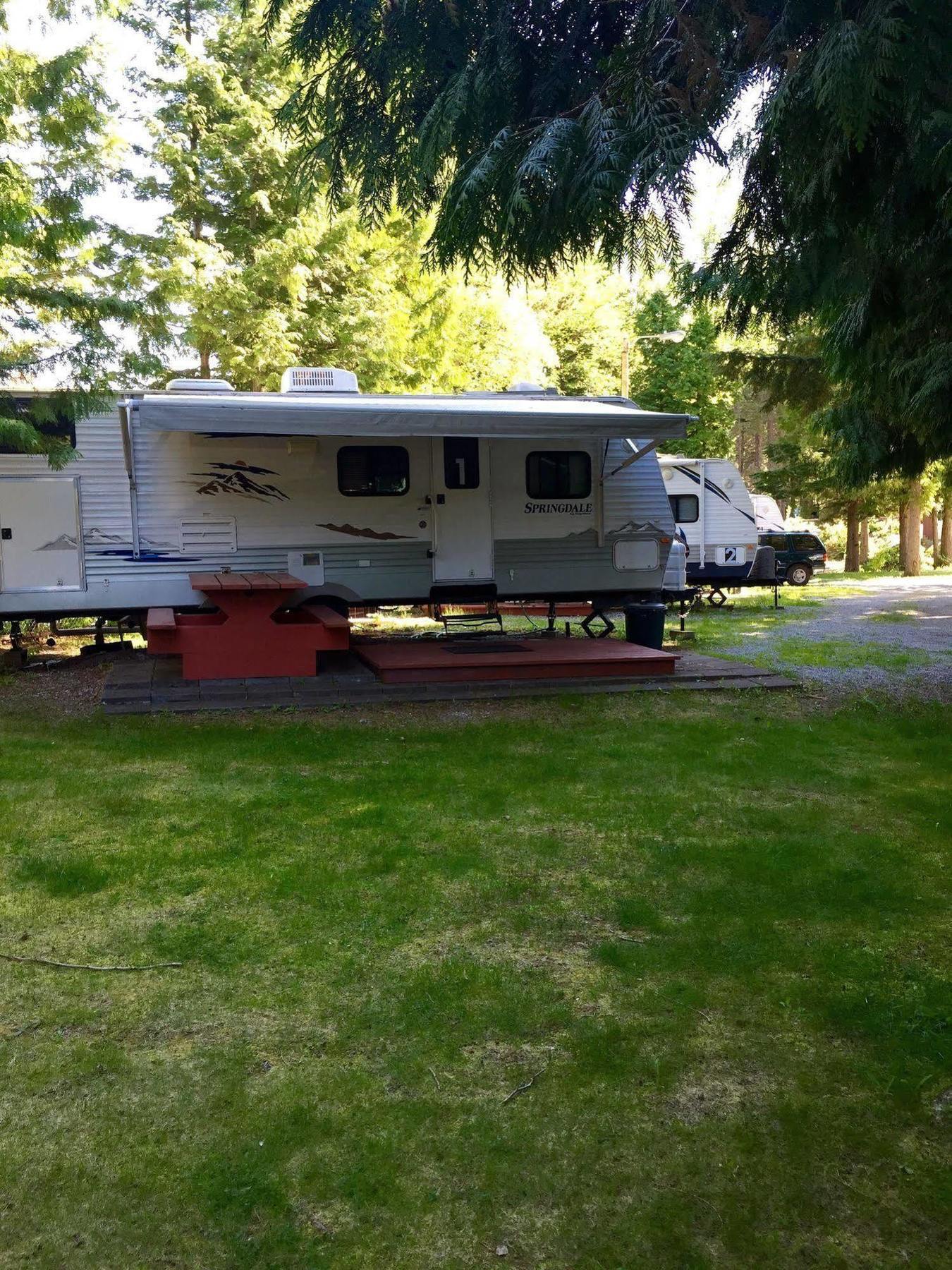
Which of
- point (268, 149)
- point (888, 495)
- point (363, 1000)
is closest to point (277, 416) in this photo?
point (363, 1000)

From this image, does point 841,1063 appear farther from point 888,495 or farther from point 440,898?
point 888,495

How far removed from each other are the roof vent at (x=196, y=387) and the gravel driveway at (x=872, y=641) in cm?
641

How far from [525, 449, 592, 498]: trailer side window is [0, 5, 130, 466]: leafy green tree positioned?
491cm

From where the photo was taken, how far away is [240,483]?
10.6 meters

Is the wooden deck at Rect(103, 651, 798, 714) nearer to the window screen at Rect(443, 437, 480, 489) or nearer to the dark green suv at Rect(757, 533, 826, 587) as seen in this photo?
the window screen at Rect(443, 437, 480, 489)

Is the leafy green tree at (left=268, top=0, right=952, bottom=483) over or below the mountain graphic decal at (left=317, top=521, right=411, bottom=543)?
over

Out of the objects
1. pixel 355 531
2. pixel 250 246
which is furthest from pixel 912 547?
pixel 355 531

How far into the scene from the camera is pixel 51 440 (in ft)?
26.6

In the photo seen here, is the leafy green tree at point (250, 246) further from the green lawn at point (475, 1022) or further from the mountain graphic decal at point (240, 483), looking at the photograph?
the green lawn at point (475, 1022)

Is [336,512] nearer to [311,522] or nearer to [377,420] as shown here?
[311,522]

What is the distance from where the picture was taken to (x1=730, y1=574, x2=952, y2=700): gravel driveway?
9.88 metres

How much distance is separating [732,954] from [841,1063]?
2.35 ft

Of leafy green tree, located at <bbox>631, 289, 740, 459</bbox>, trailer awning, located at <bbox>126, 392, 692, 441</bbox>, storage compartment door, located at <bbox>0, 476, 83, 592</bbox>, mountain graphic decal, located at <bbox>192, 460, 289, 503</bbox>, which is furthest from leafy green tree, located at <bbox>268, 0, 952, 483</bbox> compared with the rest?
leafy green tree, located at <bbox>631, 289, 740, 459</bbox>

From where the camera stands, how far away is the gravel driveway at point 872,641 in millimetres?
9883
